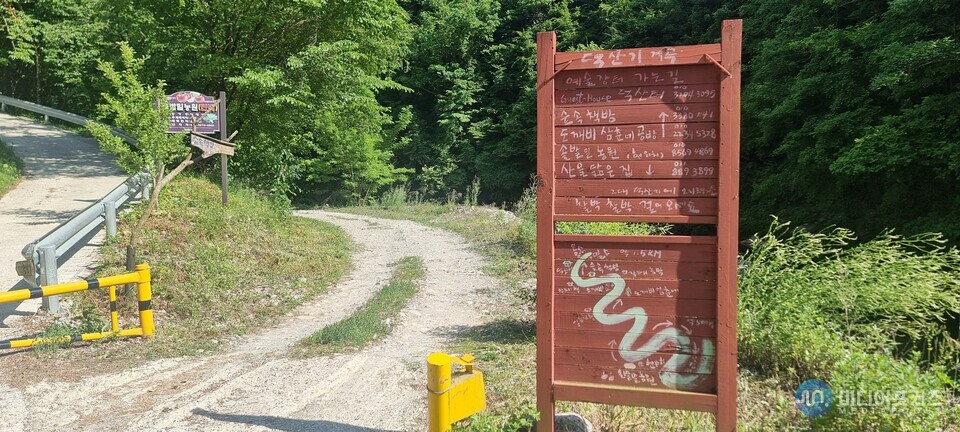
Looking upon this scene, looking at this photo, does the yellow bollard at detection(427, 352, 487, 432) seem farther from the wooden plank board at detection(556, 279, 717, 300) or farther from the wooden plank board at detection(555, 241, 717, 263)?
the wooden plank board at detection(556, 279, 717, 300)

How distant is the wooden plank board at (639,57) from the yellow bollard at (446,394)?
1.91 m

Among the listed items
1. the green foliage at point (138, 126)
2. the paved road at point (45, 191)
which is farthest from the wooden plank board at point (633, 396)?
the green foliage at point (138, 126)

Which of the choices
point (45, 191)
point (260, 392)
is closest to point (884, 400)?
point (260, 392)

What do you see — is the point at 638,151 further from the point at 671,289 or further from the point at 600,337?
the point at 600,337

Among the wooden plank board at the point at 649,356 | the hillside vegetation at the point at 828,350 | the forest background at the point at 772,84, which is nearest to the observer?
the wooden plank board at the point at 649,356

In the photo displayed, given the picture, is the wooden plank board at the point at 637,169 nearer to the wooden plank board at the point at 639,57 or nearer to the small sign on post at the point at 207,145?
the wooden plank board at the point at 639,57

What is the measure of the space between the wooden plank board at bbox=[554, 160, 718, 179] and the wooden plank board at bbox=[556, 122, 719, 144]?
127 mm

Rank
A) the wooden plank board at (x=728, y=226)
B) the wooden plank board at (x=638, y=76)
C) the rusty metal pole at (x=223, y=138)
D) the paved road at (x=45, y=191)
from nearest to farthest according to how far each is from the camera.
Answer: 1. the wooden plank board at (x=728, y=226)
2. the wooden plank board at (x=638, y=76)
3. the paved road at (x=45, y=191)
4. the rusty metal pole at (x=223, y=138)

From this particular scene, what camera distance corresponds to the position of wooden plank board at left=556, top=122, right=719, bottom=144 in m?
3.63

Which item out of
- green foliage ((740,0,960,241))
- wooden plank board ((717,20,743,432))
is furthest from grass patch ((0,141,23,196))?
green foliage ((740,0,960,241))

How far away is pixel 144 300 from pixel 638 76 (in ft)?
19.8

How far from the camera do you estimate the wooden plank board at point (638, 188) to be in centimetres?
365

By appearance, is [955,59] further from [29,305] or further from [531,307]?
[29,305]

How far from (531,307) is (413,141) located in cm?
3024
